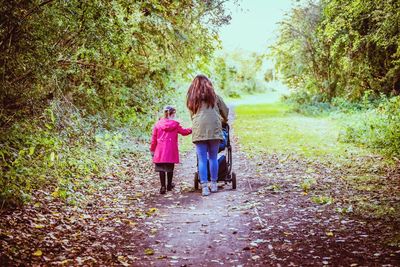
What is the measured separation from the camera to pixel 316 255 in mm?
5199

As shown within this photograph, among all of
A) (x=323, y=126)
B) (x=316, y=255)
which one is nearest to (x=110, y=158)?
(x=316, y=255)

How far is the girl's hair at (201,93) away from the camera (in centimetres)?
787

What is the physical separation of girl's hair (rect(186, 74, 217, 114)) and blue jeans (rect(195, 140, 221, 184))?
2.10 feet

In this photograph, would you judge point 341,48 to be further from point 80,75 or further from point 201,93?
point 201,93

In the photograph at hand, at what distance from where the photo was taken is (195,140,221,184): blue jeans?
318 inches

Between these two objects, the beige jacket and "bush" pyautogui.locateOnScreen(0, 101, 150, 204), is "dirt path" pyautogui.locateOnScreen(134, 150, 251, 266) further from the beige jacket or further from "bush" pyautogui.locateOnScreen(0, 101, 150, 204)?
"bush" pyautogui.locateOnScreen(0, 101, 150, 204)

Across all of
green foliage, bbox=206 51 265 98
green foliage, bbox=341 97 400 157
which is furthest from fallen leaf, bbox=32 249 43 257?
green foliage, bbox=206 51 265 98

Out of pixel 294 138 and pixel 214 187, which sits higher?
pixel 214 187

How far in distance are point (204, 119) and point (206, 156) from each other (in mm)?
749

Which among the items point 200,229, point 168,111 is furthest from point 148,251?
point 168,111

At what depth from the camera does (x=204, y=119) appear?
25.9ft

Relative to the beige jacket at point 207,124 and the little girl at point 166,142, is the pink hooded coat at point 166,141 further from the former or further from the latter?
the beige jacket at point 207,124

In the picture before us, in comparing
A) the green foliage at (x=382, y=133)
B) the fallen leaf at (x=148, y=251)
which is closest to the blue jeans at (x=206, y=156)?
the fallen leaf at (x=148, y=251)

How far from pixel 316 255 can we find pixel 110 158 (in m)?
6.58
